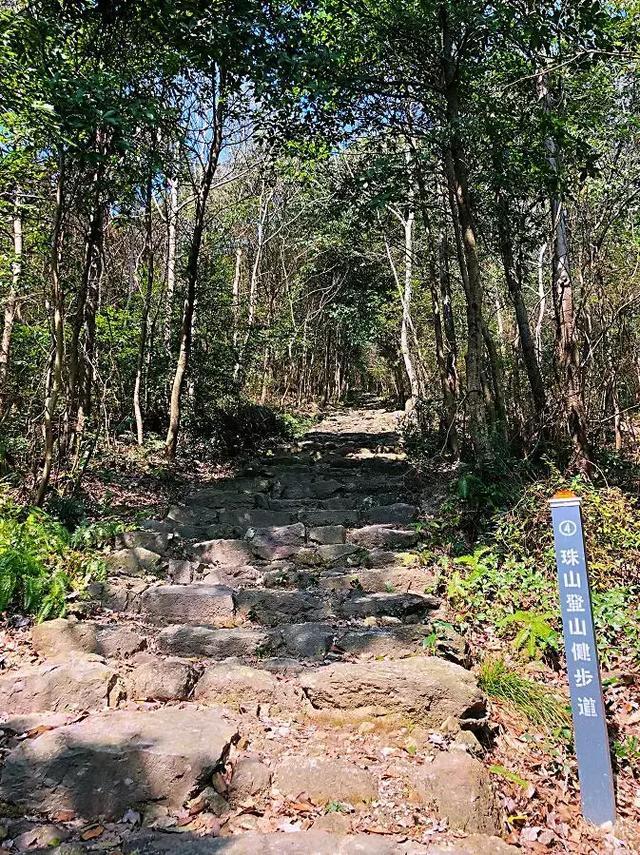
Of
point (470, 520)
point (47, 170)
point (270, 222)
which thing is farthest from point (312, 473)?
point (270, 222)

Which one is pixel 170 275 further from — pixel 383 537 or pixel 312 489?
pixel 383 537

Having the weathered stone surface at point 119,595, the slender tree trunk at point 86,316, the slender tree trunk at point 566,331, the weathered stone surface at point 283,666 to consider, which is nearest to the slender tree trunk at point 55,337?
the slender tree trunk at point 86,316

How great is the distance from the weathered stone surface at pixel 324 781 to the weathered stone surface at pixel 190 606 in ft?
5.95

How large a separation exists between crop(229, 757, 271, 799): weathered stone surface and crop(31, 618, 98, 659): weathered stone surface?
1.65m

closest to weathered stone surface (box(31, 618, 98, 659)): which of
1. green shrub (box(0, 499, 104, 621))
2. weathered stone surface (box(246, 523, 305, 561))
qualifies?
green shrub (box(0, 499, 104, 621))

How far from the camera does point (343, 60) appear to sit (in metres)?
6.48

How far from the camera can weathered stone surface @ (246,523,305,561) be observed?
6258 mm

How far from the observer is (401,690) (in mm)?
3625

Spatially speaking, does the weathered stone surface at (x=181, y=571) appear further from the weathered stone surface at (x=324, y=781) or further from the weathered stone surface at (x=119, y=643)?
the weathered stone surface at (x=324, y=781)

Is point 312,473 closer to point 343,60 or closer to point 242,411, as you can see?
point 242,411

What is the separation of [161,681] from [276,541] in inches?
109

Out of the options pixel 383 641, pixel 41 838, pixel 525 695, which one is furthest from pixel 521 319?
pixel 41 838

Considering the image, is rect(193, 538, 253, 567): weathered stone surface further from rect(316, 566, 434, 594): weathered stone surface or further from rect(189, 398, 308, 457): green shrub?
rect(189, 398, 308, 457): green shrub

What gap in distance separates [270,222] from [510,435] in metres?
16.0
